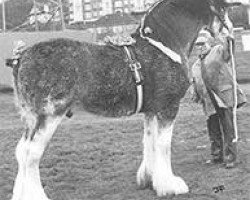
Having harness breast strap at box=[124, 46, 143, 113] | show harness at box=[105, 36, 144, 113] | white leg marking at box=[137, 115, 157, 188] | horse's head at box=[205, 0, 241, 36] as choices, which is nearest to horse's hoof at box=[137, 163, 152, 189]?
white leg marking at box=[137, 115, 157, 188]

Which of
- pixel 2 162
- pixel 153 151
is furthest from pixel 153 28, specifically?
pixel 2 162

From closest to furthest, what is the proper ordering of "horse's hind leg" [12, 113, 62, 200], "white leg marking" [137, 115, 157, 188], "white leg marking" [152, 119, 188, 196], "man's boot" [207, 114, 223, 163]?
1. "horse's hind leg" [12, 113, 62, 200]
2. "white leg marking" [152, 119, 188, 196]
3. "white leg marking" [137, 115, 157, 188]
4. "man's boot" [207, 114, 223, 163]

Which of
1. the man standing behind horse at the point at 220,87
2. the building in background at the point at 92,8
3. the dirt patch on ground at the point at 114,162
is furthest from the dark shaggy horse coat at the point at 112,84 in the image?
the building in background at the point at 92,8

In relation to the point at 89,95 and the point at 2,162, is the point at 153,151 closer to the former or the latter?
the point at 89,95

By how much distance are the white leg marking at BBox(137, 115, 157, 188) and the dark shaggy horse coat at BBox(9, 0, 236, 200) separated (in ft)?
0.04

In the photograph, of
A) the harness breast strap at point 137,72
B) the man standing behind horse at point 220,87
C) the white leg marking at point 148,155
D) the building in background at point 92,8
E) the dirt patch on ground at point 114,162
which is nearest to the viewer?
the harness breast strap at point 137,72

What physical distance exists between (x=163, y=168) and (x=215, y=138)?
1700 millimetres

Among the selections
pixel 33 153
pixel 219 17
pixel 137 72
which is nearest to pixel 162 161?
pixel 137 72

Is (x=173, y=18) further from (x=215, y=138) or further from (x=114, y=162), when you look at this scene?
(x=114, y=162)

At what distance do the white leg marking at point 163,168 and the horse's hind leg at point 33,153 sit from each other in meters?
1.18

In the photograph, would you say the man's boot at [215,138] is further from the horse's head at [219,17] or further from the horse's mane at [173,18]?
the horse's mane at [173,18]

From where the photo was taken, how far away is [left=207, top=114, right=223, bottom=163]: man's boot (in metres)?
6.61

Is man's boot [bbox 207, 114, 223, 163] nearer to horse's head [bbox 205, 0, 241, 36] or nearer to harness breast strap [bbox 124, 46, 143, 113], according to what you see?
horse's head [bbox 205, 0, 241, 36]

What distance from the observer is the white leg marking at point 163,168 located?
523cm
